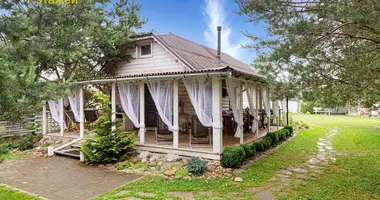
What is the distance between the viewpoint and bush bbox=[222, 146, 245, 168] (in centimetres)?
729

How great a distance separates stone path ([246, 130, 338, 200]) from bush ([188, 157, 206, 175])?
1.55 meters

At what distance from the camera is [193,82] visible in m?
7.98

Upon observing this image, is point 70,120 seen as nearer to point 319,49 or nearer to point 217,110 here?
point 217,110

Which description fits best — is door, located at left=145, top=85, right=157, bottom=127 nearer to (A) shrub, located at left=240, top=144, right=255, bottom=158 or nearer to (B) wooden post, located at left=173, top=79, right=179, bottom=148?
(B) wooden post, located at left=173, top=79, right=179, bottom=148

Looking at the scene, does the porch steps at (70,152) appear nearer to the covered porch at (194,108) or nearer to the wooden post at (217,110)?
the covered porch at (194,108)

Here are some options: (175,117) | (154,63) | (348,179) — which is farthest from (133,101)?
(348,179)

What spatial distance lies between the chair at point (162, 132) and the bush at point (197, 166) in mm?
2162

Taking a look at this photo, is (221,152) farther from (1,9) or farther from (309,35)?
(1,9)

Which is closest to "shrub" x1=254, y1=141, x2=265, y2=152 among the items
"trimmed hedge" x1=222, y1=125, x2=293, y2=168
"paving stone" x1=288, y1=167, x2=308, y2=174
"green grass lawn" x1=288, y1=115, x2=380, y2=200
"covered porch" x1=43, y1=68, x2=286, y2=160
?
"trimmed hedge" x1=222, y1=125, x2=293, y2=168

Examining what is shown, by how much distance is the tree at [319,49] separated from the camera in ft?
14.2

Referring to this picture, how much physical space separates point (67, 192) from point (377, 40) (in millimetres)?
7279

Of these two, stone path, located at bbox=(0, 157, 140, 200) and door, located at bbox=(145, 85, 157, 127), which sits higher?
door, located at bbox=(145, 85, 157, 127)

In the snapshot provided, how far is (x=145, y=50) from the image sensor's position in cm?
1165

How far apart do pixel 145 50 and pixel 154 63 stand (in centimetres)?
96
